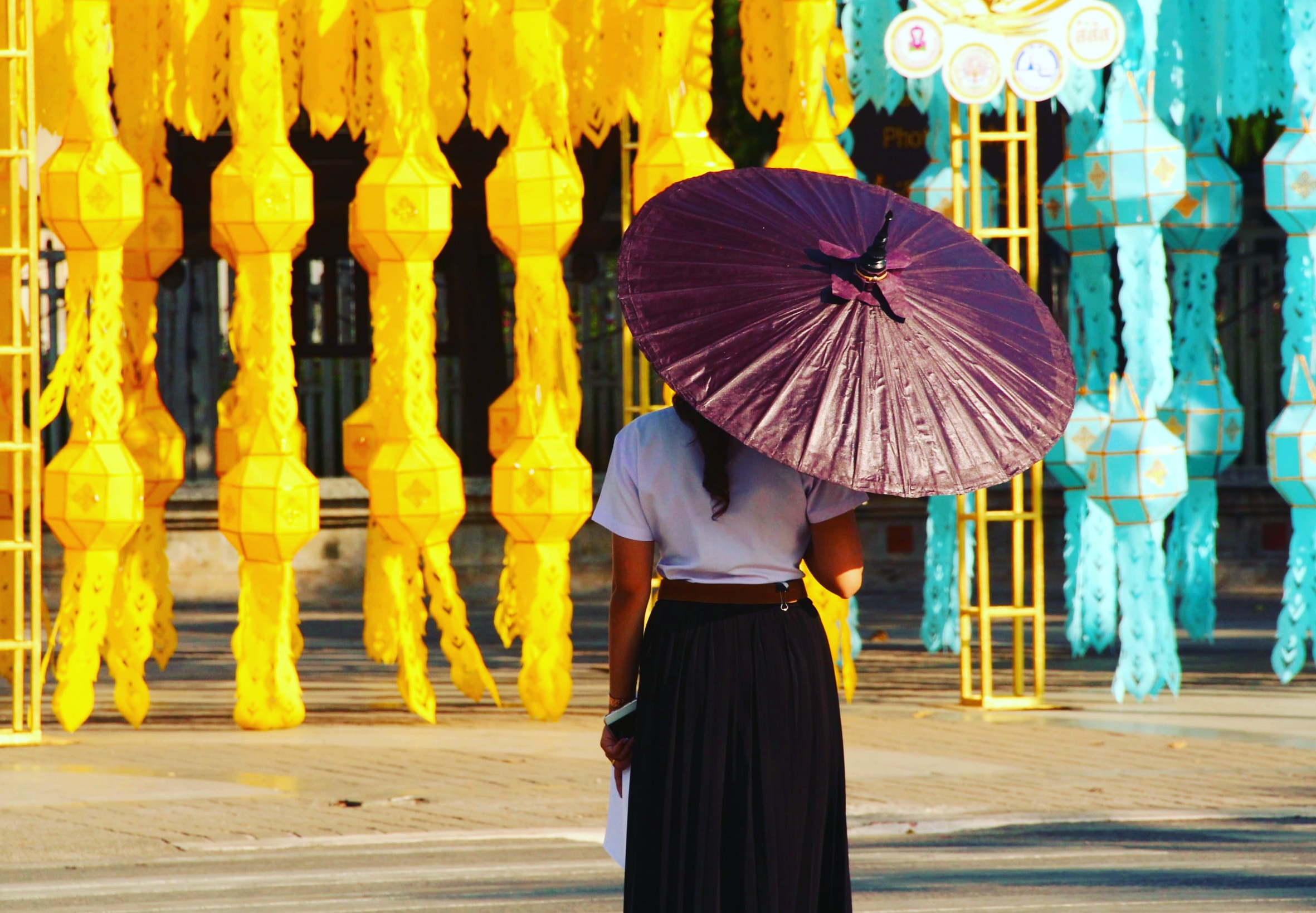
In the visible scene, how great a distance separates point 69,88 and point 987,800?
5002mm

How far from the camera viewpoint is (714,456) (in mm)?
3928

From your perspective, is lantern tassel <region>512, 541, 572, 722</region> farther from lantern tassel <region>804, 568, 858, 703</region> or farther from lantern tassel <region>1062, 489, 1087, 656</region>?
lantern tassel <region>1062, 489, 1087, 656</region>

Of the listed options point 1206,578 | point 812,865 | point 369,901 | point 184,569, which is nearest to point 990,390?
point 812,865

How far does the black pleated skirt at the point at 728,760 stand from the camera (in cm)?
400

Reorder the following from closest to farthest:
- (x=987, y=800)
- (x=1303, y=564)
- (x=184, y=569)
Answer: (x=987, y=800)
(x=1303, y=564)
(x=184, y=569)

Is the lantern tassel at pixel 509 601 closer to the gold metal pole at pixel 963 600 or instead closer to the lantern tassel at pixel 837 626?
the lantern tassel at pixel 837 626

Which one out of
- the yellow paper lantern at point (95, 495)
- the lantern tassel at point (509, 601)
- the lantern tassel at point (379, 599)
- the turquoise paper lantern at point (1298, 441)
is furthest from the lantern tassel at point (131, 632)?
the turquoise paper lantern at point (1298, 441)

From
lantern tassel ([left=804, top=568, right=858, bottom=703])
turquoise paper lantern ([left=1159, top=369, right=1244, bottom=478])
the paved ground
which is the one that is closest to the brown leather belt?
the paved ground

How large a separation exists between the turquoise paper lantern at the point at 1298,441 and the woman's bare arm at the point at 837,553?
238 inches

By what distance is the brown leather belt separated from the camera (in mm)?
4000

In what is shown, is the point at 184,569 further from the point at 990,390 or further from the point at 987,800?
the point at 990,390

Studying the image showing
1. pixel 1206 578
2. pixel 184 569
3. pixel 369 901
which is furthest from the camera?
pixel 184 569

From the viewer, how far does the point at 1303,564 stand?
974cm

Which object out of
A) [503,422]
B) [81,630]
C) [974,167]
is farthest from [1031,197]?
[81,630]
